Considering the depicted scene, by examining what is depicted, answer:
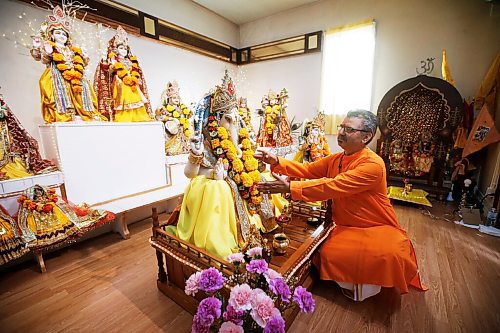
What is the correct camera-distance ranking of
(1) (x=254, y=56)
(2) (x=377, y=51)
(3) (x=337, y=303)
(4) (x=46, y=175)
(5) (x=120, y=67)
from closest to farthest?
(3) (x=337, y=303), (4) (x=46, y=175), (5) (x=120, y=67), (2) (x=377, y=51), (1) (x=254, y=56)

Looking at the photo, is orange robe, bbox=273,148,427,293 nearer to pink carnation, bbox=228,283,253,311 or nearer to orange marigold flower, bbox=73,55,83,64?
pink carnation, bbox=228,283,253,311

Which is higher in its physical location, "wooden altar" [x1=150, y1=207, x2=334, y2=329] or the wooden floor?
"wooden altar" [x1=150, y1=207, x2=334, y2=329]

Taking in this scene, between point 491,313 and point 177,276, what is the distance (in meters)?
2.35

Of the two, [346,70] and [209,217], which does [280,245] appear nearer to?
[209,217]

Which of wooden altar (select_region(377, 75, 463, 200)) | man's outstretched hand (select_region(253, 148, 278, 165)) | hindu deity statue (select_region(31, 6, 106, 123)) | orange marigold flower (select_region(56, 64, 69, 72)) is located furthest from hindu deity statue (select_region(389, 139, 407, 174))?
orange marigold flower (select_region(56, 64, 69, 72))

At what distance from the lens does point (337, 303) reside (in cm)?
178

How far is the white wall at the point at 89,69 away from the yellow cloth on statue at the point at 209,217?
2704 millimetres

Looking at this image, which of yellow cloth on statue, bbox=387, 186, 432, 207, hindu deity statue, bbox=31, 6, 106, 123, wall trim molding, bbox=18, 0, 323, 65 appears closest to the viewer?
hindu deity statue, bbox=31, 6, 106, 123

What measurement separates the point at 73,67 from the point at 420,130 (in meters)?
5.29

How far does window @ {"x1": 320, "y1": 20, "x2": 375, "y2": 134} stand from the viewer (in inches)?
186

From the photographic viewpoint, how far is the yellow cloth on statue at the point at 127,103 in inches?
123

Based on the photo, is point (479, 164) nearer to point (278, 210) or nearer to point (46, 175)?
point (278, 210)

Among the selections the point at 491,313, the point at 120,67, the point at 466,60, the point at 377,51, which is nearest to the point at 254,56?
the point at 377,51

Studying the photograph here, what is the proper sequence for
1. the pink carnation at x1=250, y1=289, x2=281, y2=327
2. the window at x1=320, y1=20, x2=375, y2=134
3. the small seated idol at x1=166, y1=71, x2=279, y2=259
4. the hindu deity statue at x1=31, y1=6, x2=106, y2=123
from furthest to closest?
the window at x1=320, y1=20, x2=375, y2=134 < the hindu deity statue at x1=31, y1=6, x2=106, y2=123 < the small seated idol at x1=166, y1=71, x2=279, y2=259 < the pink carnation at x1=250, y1=289, x2=281, y2=327
